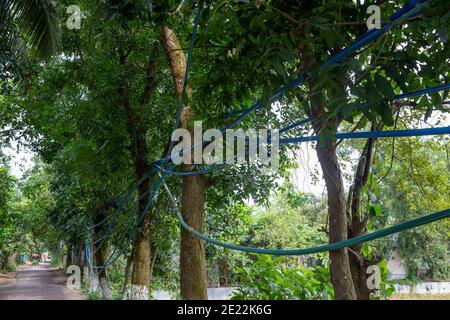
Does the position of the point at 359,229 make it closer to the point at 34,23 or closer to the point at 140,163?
the point at 140,163

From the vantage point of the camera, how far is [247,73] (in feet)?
8.37

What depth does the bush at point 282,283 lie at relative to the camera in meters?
4.06

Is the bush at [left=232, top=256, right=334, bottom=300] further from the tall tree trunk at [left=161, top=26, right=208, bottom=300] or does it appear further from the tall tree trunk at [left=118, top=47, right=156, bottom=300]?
the tall tree trunk at [left=118, top=47, right=156, bottom=300]

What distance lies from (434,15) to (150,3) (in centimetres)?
152

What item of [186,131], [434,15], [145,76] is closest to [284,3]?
[434,15]

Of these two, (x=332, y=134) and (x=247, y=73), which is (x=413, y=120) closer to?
(x=247, y=73)

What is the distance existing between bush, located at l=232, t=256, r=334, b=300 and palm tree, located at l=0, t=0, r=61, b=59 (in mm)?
4247

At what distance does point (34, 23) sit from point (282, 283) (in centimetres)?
491

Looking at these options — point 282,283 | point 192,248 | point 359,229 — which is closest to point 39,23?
point 192,248

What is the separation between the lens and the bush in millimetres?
4062

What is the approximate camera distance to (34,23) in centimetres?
635

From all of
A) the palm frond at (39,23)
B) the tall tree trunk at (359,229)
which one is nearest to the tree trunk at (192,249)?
the tall tree trunk at (359,229)

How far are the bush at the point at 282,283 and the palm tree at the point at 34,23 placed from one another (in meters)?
4.25

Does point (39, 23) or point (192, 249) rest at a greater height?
point (39, 23)
